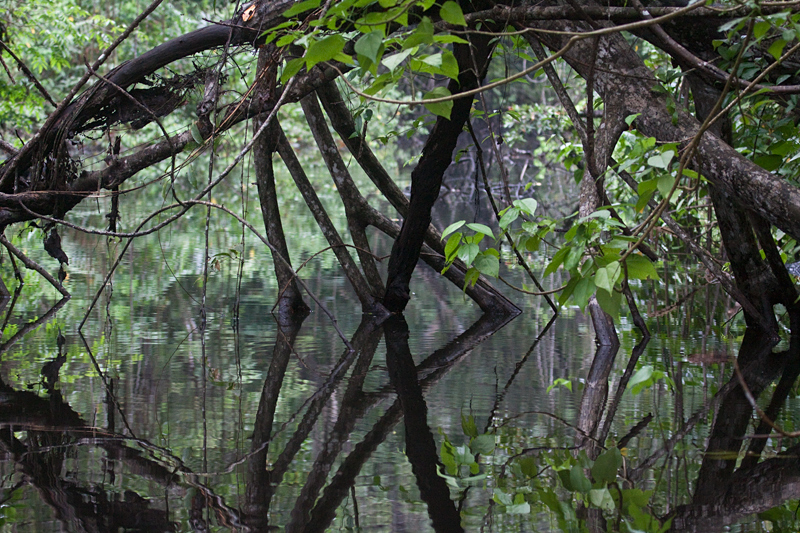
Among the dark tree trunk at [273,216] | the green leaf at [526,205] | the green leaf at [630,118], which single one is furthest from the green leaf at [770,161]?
the dark tree trunk at [273,216]

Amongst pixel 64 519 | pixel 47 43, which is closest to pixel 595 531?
pixel 64 519

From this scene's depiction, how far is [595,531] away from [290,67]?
1488 mm

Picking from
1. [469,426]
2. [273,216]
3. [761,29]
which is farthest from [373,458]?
[273,216]

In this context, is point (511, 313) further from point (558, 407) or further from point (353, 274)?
point (558, 407)

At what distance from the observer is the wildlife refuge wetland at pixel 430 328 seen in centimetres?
215

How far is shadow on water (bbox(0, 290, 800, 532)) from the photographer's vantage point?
201 centimetres

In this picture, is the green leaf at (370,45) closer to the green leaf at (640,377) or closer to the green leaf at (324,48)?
the green leaf at (324,48)

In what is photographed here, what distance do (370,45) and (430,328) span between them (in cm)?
266

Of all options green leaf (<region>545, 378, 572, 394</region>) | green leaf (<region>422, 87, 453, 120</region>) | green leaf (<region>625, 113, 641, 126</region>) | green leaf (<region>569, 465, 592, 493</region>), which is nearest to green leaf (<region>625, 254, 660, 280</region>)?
green leaf (<region>545, 378, 572, 394</region>)

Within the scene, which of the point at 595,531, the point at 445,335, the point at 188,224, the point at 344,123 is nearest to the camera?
the point at 595,531

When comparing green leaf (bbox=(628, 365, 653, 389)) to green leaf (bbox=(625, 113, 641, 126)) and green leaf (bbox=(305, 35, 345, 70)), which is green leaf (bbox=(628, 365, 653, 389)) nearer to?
green leaf (bbox=(305, 35, 345, 70))

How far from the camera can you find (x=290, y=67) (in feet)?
7.75

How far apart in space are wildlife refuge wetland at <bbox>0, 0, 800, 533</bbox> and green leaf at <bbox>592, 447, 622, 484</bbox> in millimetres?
13

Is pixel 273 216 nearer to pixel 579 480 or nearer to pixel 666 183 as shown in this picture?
pixel 666 183
